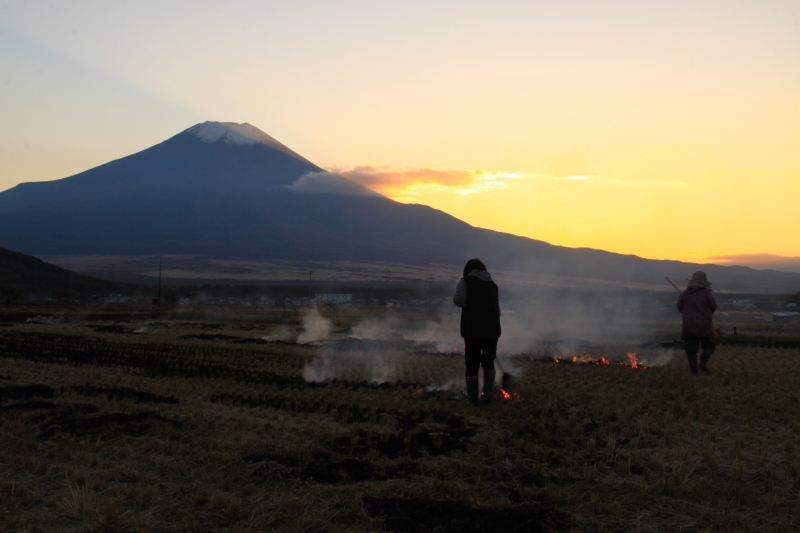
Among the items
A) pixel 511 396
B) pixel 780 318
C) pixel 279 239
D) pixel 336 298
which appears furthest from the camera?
pixel 279 239

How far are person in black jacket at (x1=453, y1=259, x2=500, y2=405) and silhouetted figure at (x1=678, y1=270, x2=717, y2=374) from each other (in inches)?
185

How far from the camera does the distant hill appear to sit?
235 feet

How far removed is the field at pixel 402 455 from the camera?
4137mm

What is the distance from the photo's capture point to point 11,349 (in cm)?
1809

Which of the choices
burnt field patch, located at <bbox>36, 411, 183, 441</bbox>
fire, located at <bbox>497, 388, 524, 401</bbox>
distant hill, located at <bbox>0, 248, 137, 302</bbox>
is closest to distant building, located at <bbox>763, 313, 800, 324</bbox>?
fire, located at <bbox>497, 388, 524, 401</bbox>

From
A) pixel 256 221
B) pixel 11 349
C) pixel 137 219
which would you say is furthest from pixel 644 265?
pixel 11 349

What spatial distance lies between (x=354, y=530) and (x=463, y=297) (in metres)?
4.63

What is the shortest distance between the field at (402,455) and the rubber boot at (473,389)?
267 millimetres

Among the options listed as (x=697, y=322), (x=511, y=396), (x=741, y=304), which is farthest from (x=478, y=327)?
(x=741, y=304)

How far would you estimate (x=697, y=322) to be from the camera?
35.8 feet

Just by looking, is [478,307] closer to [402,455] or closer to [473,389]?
[473,389]

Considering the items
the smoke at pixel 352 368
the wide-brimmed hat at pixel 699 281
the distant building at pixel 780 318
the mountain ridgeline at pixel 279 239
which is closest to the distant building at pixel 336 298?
the distant building at pixel 780 318

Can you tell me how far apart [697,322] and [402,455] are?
24.4 feet

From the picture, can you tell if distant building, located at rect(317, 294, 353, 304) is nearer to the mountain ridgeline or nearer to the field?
the field
